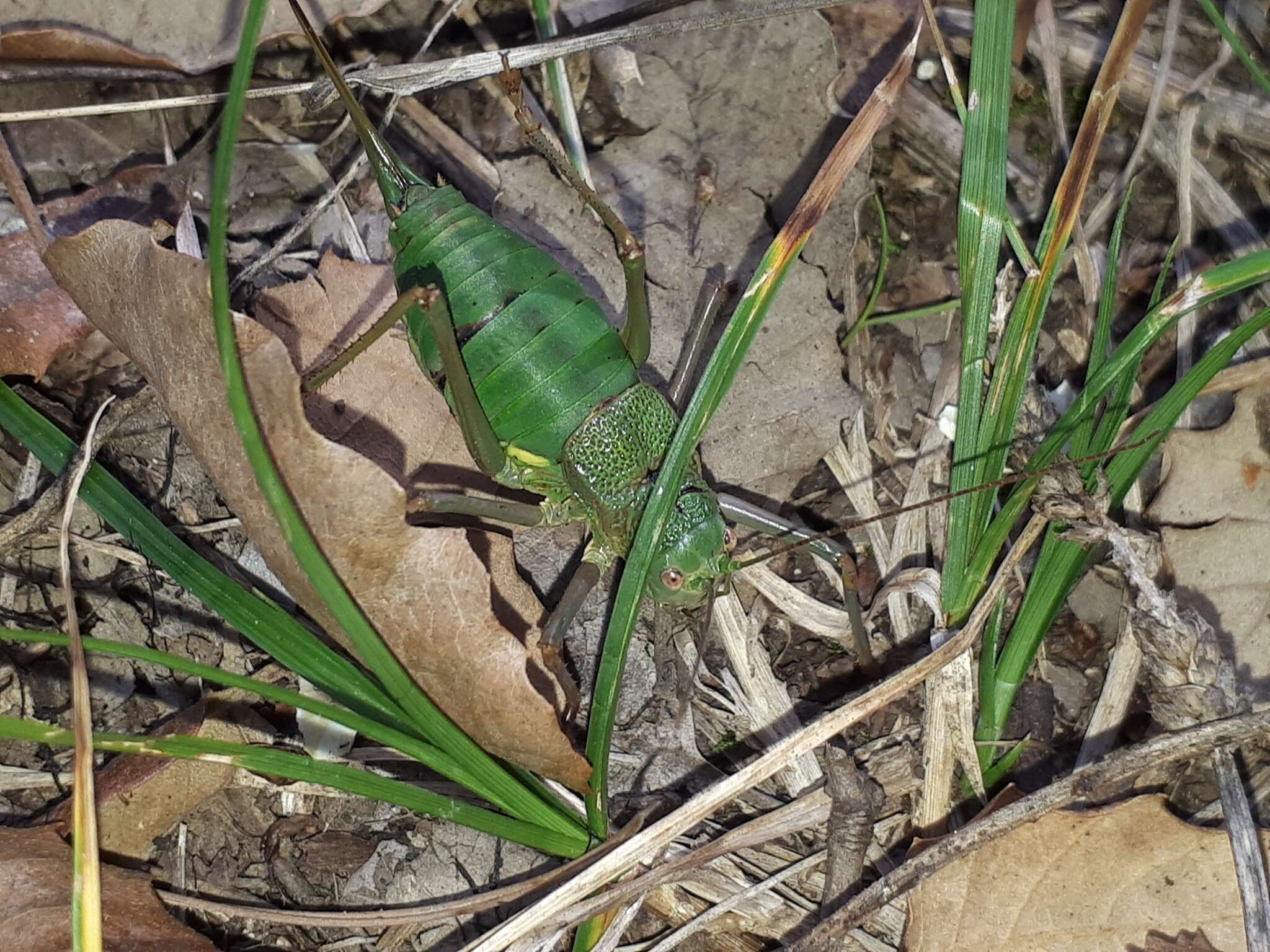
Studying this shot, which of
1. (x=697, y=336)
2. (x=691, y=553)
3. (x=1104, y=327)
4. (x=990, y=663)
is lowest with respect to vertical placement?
(x=990, y=663)

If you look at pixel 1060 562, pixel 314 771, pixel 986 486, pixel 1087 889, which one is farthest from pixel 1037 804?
pixel 314 771

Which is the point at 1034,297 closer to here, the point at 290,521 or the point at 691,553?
the point at 691,553

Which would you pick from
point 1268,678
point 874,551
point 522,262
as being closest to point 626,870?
point 874,551

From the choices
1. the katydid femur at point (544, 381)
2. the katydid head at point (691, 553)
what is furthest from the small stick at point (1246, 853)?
the katydid head at point (691, 553)

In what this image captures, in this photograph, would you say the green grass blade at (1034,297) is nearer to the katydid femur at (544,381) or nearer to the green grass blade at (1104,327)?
the green grass blade at (1104,327)

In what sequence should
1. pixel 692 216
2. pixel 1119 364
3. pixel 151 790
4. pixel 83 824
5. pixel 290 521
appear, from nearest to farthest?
pixel 290 521, pixel 83 824, pixel 1119 364, pixel 151 790, pixel 692 216

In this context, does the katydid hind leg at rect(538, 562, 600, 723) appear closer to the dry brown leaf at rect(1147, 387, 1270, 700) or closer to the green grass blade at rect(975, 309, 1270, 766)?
the green grass blade at rect(975, 309, 1270, 766)
